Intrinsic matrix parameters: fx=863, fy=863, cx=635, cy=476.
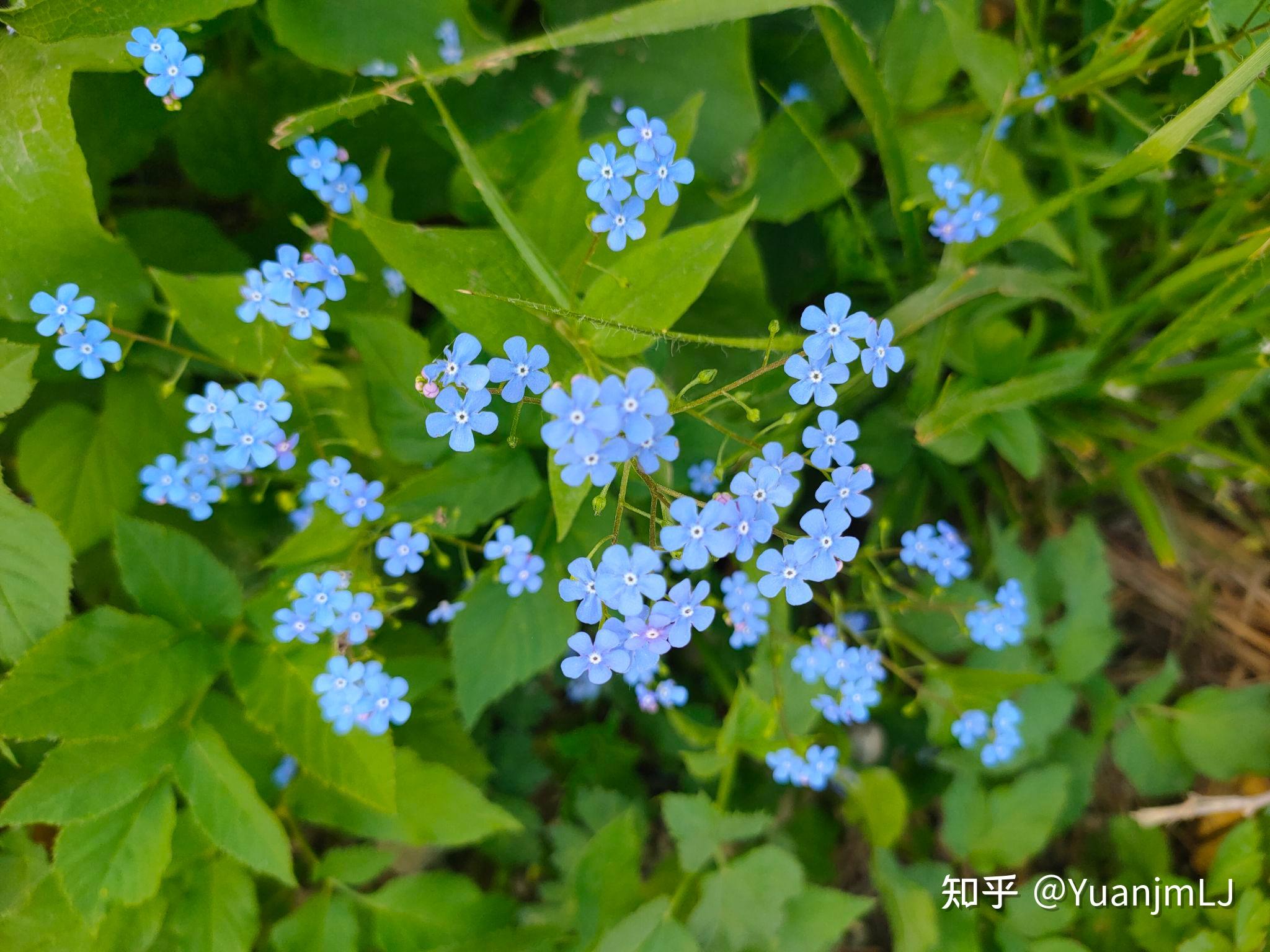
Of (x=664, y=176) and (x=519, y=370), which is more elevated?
(x=664, y=176)

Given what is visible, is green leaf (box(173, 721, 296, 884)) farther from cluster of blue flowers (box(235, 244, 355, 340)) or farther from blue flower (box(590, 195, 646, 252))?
blue flower (box(590, 195, 646, 252))

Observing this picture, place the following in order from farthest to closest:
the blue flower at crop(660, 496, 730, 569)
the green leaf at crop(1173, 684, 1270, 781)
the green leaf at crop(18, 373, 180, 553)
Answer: the green leaf at crop(1173, 684, 1270, 781)
the green leaf at crop(18, 373, 180, 553)
the blue flower at crop(660, 496, 730, 569)

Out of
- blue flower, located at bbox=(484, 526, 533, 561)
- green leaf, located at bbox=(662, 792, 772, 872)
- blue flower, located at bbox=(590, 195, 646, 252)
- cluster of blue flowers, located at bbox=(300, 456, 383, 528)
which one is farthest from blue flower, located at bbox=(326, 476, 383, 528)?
green leaf, located at bbox=(662, 792, 772, 872)

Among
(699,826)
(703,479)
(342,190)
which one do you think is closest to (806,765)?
(699,826)

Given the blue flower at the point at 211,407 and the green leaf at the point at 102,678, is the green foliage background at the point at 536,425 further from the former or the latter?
the blue flower at the point at 211,407

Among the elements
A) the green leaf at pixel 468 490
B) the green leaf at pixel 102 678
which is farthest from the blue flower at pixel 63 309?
the green leaf at pixel 468 490

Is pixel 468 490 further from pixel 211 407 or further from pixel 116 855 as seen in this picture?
pixel 116 855

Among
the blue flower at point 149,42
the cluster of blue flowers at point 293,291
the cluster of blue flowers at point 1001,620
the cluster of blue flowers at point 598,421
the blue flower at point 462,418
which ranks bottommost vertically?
the cluster of blue flowers at point 598,421
